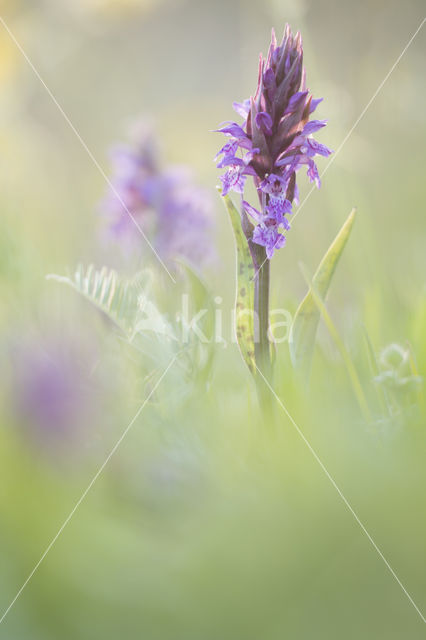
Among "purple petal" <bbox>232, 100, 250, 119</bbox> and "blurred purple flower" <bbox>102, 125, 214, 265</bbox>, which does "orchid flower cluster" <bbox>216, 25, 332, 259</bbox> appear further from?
"blurred purple flower" <bbox>102, 125, 214, 265</bbox>

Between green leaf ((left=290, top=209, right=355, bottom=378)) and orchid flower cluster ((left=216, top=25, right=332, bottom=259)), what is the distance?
0.06 metres

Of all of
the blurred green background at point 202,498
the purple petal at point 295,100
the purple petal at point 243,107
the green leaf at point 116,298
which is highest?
the purple petal at point 243,107

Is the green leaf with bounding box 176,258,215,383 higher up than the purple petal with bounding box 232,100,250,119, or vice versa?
the purple petal with bounding box 232,100,250,119

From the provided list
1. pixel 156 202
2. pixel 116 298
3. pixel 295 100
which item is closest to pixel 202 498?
pixel 116 298

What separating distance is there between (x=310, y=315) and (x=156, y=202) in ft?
2.84

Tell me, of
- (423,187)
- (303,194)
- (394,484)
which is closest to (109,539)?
(394,484)

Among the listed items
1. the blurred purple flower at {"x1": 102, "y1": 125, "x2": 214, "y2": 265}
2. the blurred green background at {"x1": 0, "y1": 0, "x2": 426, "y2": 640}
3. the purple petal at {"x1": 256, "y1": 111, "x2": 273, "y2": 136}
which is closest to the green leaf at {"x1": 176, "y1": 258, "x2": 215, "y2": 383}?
the blurred green background at {"x1": 0, "y1": 0, "x2": 426, "y2": 640}

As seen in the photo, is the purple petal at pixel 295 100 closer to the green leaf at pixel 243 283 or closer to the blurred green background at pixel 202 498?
the green leaf at pixel 243 283

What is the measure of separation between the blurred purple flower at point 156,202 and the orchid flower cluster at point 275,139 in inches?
26.5

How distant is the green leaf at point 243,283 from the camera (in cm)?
55

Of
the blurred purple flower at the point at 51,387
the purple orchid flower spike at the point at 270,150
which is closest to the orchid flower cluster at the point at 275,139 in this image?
the purple orchid flower spike at the point at 270,150

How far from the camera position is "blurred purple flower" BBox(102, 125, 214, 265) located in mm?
1276

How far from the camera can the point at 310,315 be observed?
0.52 meters

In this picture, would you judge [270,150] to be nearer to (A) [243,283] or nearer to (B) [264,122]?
(B) [264,122]
